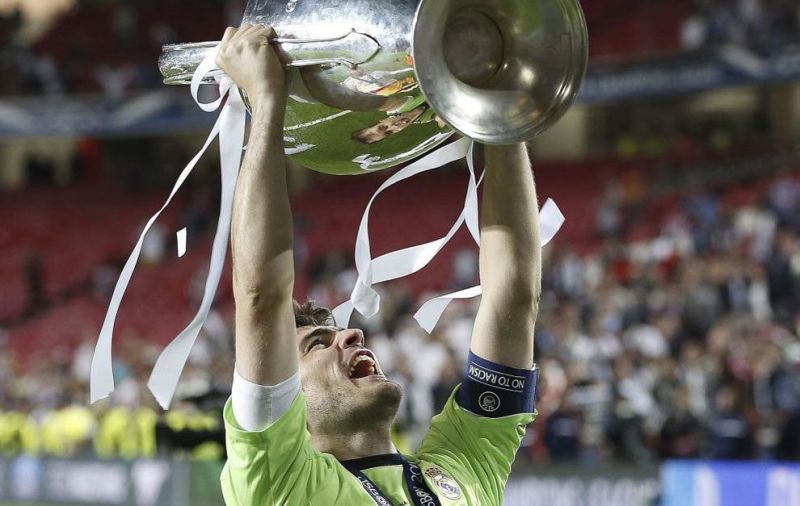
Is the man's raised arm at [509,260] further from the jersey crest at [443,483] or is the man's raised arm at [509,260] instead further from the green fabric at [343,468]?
the jersey crest at [443,483]

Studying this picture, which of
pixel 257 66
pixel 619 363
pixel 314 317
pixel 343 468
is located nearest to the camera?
pixel 257 66

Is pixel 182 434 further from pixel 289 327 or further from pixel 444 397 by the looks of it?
pixel 289 327

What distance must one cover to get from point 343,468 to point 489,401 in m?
0.44

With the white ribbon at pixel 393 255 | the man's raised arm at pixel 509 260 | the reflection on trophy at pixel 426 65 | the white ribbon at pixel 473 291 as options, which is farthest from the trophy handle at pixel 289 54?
the white ribbon at pixel 473 291

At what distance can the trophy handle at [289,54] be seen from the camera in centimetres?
260

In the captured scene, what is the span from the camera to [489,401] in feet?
11.1

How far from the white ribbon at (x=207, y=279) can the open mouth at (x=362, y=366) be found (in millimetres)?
513

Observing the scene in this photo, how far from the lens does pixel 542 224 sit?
3.39m

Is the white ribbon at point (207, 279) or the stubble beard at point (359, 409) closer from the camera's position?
the white ribbon at point (207, 279)

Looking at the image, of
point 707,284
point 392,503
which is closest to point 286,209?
point 392,503

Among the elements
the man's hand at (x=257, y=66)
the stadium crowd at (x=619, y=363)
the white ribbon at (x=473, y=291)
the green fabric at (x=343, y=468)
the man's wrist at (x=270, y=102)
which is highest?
the man's hand at (x=257, y=66)

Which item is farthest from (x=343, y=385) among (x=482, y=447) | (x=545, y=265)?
(x=545, y=265)

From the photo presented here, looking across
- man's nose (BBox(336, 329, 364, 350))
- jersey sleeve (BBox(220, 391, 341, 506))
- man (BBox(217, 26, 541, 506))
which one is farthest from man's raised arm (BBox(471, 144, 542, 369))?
jersey sleeve (BBox(220, 391, 341, 506))

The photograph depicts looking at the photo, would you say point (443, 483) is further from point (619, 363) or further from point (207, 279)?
point (619, 363)
